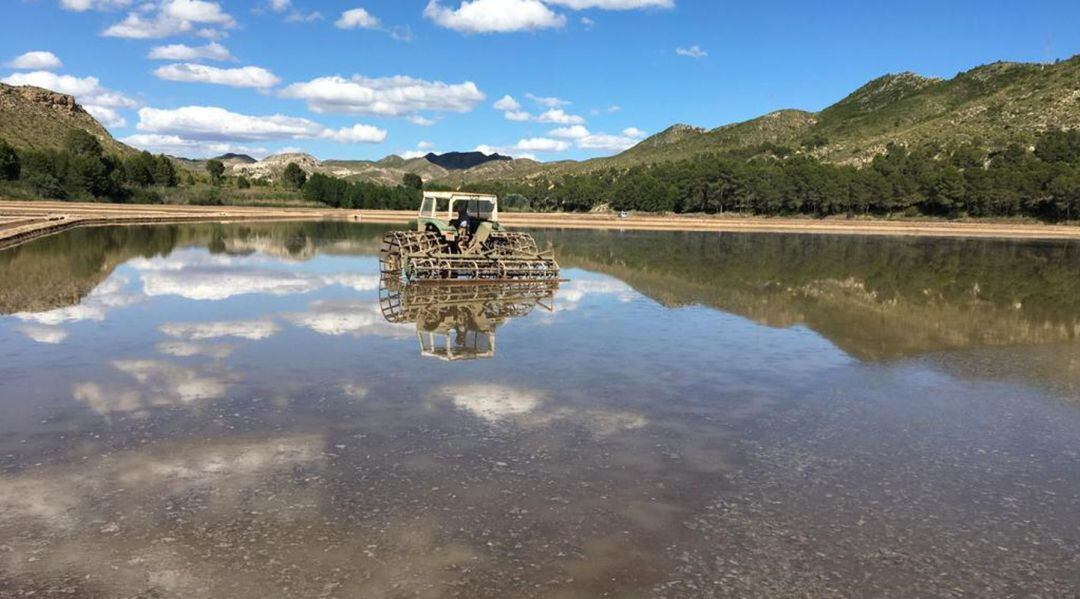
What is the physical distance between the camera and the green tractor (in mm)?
23781

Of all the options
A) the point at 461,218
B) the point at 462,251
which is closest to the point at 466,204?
the point at 461,218

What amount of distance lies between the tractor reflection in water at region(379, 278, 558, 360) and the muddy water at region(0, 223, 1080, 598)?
17 centimetres

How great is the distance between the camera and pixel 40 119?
131 meters

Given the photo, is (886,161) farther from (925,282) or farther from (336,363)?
(336,363)

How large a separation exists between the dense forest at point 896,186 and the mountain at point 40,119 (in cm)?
8392

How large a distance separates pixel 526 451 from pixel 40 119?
154m

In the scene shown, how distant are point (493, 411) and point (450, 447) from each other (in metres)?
1.47

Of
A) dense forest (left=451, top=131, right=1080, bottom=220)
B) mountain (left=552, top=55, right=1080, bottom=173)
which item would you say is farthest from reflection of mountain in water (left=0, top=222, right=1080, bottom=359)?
A: mountain (left=552, top=55, right=1080, bottom=173)

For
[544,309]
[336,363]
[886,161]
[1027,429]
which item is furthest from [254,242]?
[886,161]

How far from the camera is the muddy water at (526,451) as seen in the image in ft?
18.8

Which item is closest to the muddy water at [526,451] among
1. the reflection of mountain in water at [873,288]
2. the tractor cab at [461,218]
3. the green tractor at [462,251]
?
the reflection of mountain in water at [873,288]

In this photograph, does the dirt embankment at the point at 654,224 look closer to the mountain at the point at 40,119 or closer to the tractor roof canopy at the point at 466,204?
the tractor roof canopy at the point at 466,204

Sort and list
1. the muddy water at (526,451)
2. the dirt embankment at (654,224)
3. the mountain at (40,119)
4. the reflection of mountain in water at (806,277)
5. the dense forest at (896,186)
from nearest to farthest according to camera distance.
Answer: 1. the muddy water at (526,451)
2. the reflection of mountain in water at (806,277)
3. the dirt embankment at (654,224)
4. the dense forest at (896,186)
5. the mountain at (40,119)

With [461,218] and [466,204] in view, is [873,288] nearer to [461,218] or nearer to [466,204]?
[461,218]
